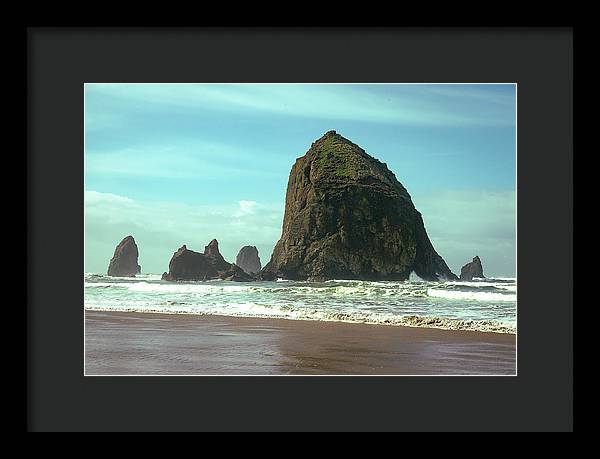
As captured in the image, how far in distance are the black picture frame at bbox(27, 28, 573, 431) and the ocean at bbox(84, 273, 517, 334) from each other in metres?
2.19

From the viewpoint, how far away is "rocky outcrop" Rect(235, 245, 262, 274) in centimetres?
1219

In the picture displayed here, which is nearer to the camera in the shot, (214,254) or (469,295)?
(469,295)

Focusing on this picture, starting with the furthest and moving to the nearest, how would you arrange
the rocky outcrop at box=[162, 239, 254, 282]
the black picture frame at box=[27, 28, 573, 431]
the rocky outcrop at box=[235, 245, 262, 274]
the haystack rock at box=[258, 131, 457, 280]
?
the haystack rock at box=[258, 131, 457, 280] < the rocky outcrop at box=[235, 245, 262, 274] < the rocky outcrop at box=[162, 239, 254, 282] < the black picture frame at box=[27, 28, 573, 431]

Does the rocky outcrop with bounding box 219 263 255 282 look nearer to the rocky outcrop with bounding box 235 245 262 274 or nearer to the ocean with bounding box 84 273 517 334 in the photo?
the rocky outcrop with bounding box 235 245 262 274

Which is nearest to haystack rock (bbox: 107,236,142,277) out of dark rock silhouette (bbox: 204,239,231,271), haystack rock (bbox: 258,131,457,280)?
dark rock silhouette (bbox: 204,239,231,271)

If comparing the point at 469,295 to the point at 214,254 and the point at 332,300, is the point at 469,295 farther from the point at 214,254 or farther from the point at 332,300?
the point at 214,254

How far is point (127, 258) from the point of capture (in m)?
11.4

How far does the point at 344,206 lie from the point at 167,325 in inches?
356

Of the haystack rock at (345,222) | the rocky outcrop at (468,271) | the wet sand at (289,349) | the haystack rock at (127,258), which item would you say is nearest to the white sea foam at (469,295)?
the rocky outcrop at (468,271)

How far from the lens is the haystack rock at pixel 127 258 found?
10.8 meters

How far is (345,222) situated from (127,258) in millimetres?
5270
